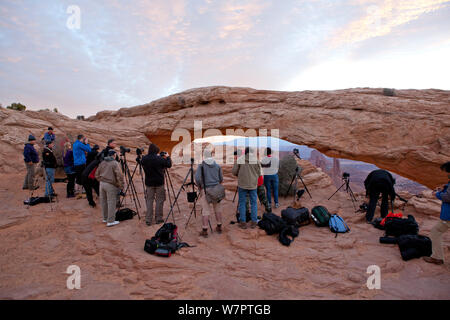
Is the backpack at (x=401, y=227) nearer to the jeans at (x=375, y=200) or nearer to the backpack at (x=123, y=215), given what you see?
the jeans at (x=375, y=200)

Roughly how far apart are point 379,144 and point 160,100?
40.7 ft

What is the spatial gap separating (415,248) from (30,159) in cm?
1214

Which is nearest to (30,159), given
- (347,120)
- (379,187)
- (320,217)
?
(320,217)

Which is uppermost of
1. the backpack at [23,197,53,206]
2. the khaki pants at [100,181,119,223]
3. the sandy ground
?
the khaki pants at [100,181,119,223]

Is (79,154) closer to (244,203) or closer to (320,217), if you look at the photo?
(244,203)

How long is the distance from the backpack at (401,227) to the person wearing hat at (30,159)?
1181 cm

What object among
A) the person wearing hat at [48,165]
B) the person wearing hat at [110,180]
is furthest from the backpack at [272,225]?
the person wearing hat at [48,165]

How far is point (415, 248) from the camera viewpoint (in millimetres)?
4246

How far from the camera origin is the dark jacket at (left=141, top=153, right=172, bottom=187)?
5.50 meters

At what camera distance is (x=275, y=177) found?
7594mm

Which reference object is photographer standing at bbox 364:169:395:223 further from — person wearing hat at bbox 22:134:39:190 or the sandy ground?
person wearing hat at bbox 22:134:39:190

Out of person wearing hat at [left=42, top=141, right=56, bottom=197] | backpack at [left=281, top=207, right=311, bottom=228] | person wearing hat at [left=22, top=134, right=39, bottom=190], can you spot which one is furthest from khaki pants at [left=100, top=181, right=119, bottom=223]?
backpack at [left=281, top=207, right=311, bottom=228]

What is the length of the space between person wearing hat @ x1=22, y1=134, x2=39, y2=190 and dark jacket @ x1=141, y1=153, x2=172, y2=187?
528 cm
